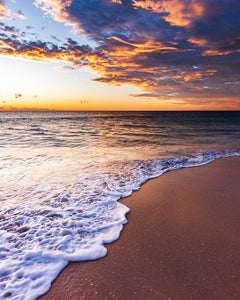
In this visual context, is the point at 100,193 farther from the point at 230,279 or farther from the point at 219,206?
the point at 230,279

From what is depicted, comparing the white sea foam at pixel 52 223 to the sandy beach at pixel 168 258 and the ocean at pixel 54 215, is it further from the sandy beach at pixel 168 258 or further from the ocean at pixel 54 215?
the sandy beach at pixel 168 258

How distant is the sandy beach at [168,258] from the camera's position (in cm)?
219

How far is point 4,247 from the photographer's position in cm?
291

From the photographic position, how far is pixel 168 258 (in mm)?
2648

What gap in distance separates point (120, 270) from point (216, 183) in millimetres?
4445

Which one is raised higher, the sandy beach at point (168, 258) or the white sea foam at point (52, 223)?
the sandy beach at point (168, 258)

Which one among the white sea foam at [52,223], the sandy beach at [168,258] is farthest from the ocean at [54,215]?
the sandy beach at [168,258]

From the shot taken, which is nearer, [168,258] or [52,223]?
[168,258]

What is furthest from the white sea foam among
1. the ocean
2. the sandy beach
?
the sandy beach

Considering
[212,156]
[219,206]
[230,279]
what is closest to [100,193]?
[219,206]

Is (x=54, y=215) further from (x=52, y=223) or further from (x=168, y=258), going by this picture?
(x=168, y=258)

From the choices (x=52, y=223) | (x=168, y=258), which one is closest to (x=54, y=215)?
(x=52, y=223)

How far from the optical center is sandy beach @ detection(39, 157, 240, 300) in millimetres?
2188

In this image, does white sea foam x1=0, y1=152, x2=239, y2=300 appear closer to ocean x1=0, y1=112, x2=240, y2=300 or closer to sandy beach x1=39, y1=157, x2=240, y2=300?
ocean x1=0, y1=112, x2=240, y2=300
